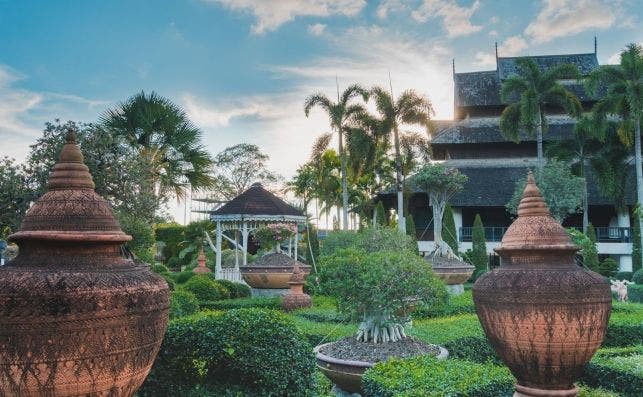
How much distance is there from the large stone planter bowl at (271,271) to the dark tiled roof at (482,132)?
18.0 meters

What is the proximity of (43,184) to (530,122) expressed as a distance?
22.7 metres

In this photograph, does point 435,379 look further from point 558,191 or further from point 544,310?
point 558,191

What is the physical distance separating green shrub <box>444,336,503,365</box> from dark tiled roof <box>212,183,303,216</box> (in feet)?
44.6

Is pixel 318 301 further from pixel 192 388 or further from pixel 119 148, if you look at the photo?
pixel 192 388

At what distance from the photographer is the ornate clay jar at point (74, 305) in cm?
373

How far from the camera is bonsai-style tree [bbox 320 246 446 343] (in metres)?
9.12

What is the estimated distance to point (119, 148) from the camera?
22.4 metres

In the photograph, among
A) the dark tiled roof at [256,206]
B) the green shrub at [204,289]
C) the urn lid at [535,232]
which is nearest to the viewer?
the urn lid at [535,232]

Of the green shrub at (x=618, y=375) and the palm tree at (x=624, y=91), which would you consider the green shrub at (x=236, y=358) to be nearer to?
the green shrub at (x=618, y=375)

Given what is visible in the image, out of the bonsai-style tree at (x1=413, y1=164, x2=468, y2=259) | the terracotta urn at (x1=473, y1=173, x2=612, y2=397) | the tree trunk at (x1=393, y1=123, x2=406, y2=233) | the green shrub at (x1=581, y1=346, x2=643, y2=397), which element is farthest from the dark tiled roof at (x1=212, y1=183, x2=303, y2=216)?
the terracotta urn at (x1=473, y1=173, x2=612, y2=397)

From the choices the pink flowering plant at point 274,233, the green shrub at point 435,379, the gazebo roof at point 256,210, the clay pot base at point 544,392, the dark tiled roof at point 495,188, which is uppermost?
the dark tiled roof at point 495,188

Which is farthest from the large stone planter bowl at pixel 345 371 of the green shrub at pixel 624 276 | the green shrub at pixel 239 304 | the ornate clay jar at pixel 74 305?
the green shrub at pixel 624 276

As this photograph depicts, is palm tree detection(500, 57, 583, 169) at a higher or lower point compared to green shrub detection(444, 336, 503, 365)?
higher

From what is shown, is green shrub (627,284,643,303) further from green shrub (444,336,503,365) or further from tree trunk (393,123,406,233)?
green shrub (444,336,503,365)
